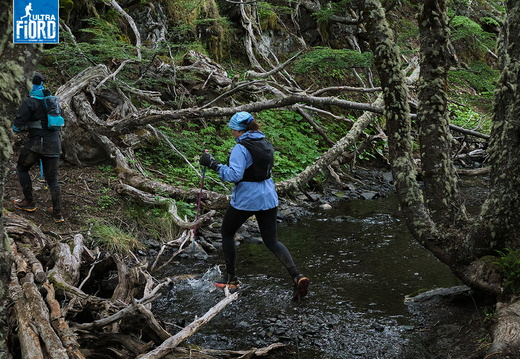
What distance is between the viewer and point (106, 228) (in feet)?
25.6

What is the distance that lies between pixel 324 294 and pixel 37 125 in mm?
5326

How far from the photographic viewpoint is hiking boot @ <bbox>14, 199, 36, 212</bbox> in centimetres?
795

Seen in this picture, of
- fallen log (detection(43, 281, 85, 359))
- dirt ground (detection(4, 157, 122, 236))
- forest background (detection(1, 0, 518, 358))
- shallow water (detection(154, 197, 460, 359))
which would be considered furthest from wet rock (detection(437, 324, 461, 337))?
dirt ground (detection(4, 157, 122, 236))

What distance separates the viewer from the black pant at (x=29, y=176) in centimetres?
782

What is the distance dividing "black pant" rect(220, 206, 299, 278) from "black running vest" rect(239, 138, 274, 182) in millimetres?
463

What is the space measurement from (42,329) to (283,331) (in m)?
2.47

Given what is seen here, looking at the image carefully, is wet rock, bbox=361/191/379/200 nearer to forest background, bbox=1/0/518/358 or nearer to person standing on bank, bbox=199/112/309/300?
forest background, bbox=1/0/518/358

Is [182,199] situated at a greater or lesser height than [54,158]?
lesser

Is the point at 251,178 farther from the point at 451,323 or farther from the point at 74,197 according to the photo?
the point at 74,197

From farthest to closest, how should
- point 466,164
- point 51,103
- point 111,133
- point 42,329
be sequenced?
point 466,164, point 111,133, point 51,103, point 42,329

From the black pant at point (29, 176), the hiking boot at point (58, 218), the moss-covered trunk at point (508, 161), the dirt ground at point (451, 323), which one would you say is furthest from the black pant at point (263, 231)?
the black pant at point (29, 176)

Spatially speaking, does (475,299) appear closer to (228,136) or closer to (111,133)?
(111,133)

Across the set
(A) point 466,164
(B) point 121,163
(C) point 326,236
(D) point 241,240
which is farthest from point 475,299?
(A) point 466,164

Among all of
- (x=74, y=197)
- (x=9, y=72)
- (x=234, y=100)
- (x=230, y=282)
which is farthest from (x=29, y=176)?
(x=234, y=100)
